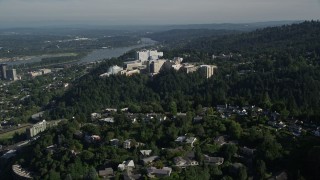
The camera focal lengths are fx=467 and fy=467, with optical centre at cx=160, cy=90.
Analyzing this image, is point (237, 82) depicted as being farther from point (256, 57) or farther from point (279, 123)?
point (279, 123)

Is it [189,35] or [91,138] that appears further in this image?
[189,35]

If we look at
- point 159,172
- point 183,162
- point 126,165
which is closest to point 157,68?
point 126,165

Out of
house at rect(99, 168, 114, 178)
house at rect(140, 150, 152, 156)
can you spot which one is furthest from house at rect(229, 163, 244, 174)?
house at rect(99, 168, 114, 178)

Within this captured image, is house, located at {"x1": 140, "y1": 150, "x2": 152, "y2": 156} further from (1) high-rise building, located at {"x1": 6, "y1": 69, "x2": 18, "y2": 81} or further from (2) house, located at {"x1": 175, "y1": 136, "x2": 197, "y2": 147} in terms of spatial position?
(1) high-rise building, located at {"x1": 6, "y1": 69, "x2": 18, "y2": 81}

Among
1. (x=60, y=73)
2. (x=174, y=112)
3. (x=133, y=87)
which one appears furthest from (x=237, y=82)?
(x=60, y=73)

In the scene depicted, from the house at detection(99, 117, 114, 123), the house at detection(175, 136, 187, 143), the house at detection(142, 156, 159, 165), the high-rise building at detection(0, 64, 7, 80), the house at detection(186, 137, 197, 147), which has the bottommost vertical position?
the high-rise building at detection(0, 64, 7, 80)

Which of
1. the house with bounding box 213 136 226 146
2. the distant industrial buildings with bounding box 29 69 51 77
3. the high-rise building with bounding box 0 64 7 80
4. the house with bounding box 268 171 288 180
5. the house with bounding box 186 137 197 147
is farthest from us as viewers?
the distant industrial buildings with bounding box 29 69 51 77

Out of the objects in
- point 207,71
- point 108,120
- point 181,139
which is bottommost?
point 207,71

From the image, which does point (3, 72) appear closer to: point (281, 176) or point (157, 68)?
point (157, 68)
